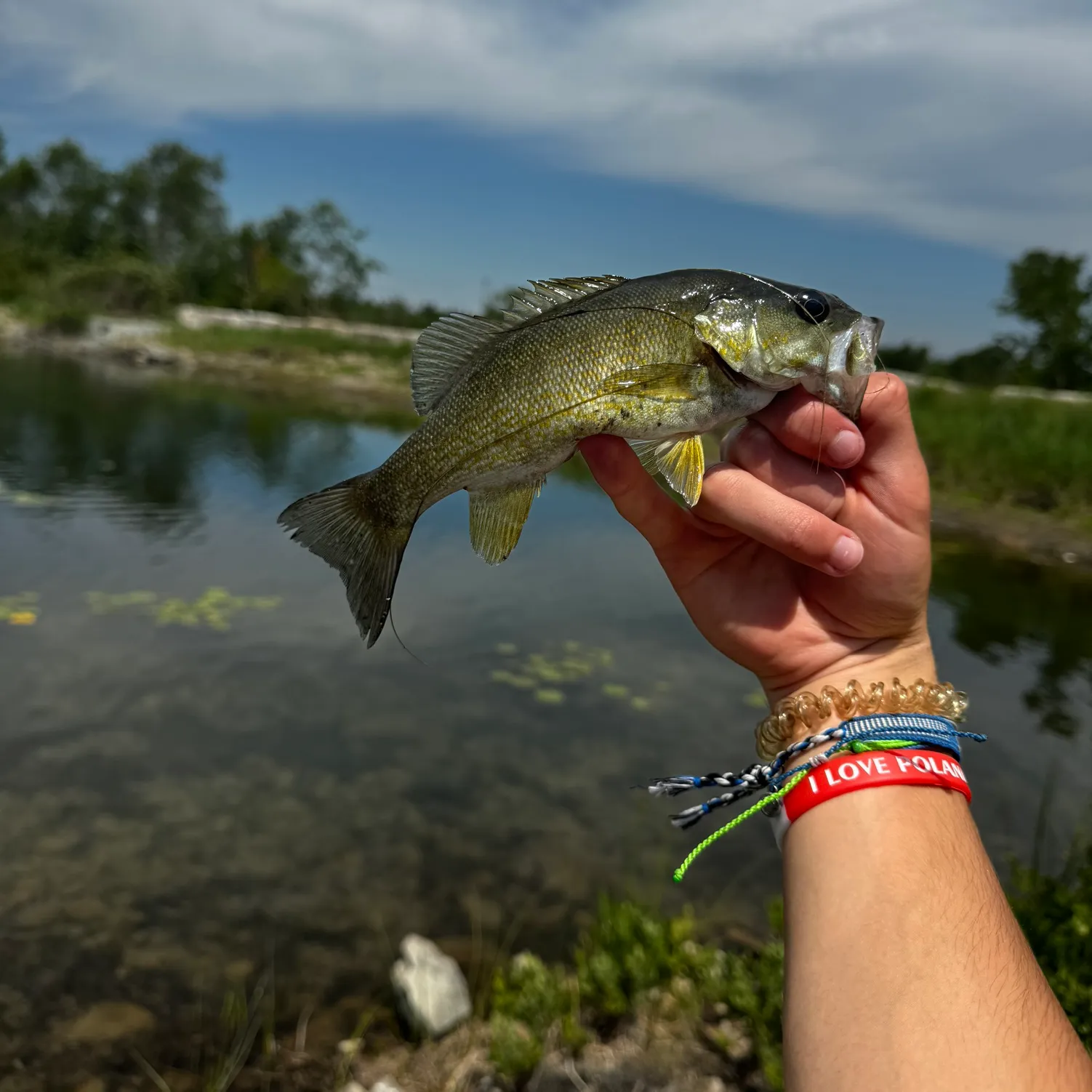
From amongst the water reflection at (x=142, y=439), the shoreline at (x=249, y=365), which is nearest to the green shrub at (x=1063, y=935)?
the water reflection at (x=142, y=439)

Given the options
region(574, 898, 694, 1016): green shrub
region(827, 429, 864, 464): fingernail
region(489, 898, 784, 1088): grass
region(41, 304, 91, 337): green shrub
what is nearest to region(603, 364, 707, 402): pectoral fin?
region(827, 429, 864, 464): fingernail

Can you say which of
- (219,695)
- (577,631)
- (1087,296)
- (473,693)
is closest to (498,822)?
(473,693)

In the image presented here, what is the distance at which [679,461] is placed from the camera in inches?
91.7

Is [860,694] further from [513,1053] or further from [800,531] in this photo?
[513,1053]

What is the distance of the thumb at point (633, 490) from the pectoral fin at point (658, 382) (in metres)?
0.15

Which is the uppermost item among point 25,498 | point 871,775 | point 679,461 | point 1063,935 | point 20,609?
point 679,461

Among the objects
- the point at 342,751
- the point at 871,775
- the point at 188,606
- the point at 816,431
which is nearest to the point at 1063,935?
the point at 871,775

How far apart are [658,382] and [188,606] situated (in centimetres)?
901

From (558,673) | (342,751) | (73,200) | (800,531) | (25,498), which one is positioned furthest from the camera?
(73,200)

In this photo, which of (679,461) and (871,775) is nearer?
(871,775)

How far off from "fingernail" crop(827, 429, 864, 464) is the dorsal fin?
31.6 inches

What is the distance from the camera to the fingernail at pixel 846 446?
2.20 m

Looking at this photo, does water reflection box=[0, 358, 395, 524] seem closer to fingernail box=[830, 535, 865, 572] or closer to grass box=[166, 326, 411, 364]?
grass box=[166, 326, 411, 364]

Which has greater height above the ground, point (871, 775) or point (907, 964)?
point (871, 775)
